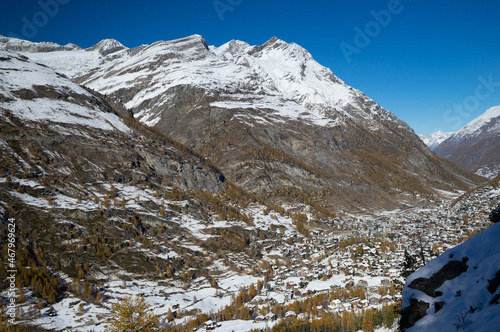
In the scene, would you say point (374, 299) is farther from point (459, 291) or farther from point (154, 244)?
point (459, 291)

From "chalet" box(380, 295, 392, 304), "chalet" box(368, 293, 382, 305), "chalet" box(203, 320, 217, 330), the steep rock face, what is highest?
the steep rock face

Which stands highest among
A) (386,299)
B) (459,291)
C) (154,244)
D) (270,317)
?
(154,244)

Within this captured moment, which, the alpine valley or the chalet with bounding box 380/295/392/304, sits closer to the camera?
the alpine valley

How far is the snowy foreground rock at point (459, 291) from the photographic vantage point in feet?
53.0

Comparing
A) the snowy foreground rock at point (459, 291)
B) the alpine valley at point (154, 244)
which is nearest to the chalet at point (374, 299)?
the alpine valley at point (154, 244)

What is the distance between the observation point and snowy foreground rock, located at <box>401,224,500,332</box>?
16141 mm

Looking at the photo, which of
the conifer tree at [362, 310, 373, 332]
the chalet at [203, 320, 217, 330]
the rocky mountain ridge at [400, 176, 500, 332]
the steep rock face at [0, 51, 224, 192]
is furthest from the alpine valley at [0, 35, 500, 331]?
the rocky mountain ridge at [400, 176, 500, 332]

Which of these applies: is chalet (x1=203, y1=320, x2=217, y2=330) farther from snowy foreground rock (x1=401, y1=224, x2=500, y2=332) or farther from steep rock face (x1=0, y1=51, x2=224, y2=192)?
steep rock face (x1=0, y1=51, x2=224, y2=192)

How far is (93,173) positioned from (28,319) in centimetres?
8716

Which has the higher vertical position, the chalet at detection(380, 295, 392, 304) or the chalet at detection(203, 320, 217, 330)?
the chalet at detection(203, 320, 217, 330)

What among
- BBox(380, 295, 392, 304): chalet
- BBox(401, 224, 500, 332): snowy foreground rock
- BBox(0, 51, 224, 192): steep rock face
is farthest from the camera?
BBox(0, 51, 224, 192): steep rock face

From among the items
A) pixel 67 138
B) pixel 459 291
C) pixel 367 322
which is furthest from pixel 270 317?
pixel 67 138

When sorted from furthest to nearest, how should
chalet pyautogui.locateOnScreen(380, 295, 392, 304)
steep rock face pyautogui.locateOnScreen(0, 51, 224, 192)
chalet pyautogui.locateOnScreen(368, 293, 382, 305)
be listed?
steep rock face pyautogui.locateOnScreen(0, 51, 224, 192) < chalet pyautogui.locateOnScreen(368, 293, 382, 305) < chalet pyautogui.locateOnScreen(380, 295, 392, 304)

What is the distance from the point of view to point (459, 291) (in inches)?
738
